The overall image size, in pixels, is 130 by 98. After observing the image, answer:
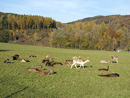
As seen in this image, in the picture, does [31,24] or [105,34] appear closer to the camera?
[105,34]

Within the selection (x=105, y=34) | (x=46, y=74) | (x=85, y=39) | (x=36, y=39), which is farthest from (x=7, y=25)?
(x=46, y=74)

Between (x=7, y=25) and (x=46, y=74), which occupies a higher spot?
(x=7, y=25)

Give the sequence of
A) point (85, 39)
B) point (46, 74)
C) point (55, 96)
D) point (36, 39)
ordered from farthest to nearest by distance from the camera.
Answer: point (36, 39), point (85, 39), point (46, 74), point (55, 96)

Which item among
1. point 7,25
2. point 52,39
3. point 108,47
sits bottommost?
point 108,47

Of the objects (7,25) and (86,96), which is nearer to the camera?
(86,96)

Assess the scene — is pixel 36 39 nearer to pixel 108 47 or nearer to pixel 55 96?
pixel 108 47

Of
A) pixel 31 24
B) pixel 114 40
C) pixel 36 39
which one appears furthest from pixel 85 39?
pixel 31 24

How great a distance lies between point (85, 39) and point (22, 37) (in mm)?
63273

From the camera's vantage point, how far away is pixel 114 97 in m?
5.68

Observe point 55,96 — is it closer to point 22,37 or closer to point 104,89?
point 104,89

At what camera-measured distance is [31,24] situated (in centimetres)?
13188

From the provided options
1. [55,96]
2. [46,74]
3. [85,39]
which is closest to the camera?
[55,96]

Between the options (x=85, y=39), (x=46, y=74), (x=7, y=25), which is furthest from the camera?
(x=7, y=25)

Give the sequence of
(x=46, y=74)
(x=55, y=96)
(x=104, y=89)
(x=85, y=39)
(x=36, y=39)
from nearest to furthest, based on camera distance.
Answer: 1. (x=55, y=96)
2. (x=104, y=89)
3. (x=46, y=74)
4. (x=85, y=39)
5. (x=36, y=39)
